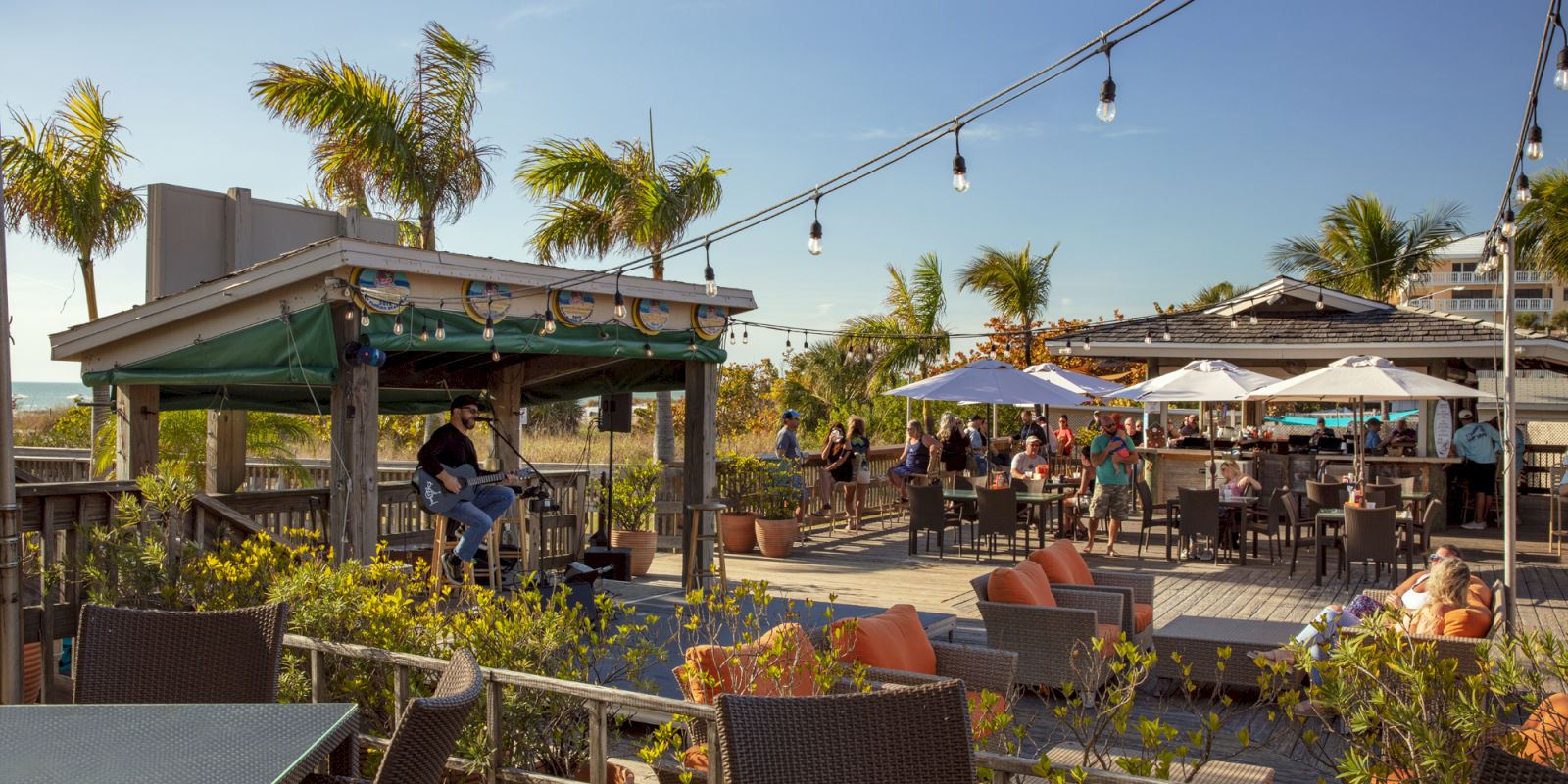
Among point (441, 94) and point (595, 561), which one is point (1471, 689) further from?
point (441, 94)

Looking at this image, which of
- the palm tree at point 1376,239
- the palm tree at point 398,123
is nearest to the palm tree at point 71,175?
the palm tree at point 398,123

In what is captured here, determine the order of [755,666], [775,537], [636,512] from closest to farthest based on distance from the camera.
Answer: [755,666], [636,512], [775,537]

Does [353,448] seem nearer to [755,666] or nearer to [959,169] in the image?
[755,666]

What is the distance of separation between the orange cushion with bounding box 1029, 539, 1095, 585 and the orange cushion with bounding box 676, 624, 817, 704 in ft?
13.0

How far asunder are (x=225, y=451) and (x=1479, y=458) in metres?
15.4

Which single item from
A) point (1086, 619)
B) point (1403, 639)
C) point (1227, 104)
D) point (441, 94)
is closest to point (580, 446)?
point (441, 94)

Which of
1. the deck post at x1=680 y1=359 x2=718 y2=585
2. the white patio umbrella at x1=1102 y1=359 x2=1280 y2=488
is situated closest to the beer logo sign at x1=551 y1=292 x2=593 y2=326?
the deck post at x1=680 y1=359 x2=718 y2=585

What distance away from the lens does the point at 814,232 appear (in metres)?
6.27

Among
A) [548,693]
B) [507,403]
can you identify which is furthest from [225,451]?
[548,693]

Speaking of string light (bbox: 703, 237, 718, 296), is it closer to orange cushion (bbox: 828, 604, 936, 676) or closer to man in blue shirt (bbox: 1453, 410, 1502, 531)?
orange cushion (bbox: 828, 604, 936, 676)

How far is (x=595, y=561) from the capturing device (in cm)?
1104

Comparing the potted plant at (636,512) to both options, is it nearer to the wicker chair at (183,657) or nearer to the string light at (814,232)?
the string light at (814,232)

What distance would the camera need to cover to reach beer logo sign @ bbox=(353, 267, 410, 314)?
7879 mm

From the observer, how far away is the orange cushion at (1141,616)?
8.10 meters
